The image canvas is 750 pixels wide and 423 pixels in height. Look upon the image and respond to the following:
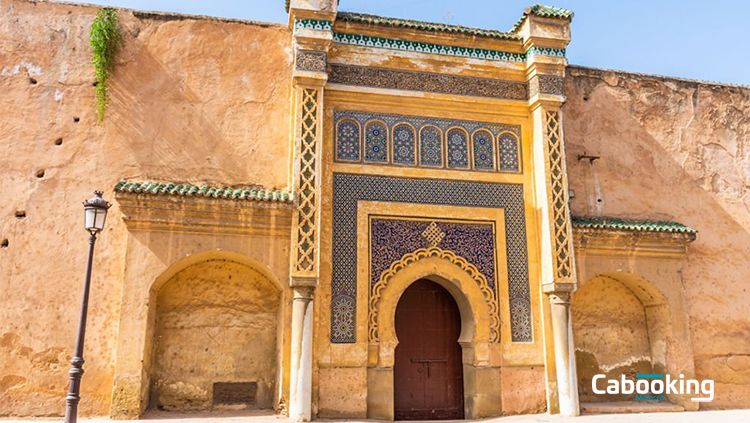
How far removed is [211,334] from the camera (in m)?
8.33

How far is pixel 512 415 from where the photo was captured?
812 centimetres

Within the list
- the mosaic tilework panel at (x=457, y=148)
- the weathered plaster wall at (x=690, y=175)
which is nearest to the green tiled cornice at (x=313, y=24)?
the mosaic tilework panel at (x=457, y=148)

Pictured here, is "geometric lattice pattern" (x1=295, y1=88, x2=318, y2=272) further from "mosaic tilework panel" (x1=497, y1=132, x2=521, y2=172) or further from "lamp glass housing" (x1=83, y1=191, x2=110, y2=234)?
"mosaic tilework panel" (x1=497, y1=132, x2=521, y2=172)

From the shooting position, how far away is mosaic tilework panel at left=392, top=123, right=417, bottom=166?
8.68 metres

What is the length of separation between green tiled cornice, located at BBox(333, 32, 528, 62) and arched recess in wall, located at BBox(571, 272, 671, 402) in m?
3.64

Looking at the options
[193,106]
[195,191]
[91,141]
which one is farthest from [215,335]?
[193,106]

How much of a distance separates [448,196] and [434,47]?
2.27 meters

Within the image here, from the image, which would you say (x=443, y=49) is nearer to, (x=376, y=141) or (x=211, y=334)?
(x=376, y=141)

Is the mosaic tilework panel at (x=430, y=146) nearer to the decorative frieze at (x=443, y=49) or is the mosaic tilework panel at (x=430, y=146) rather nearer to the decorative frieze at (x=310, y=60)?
the decorative frieze at (x=443, y=49)

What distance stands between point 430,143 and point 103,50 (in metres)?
4.84

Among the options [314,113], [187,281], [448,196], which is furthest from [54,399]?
[448,196]

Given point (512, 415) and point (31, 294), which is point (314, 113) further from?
point (512, 415)

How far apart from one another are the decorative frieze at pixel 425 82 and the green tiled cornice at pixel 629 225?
2096 mm

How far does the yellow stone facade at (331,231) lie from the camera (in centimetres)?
768
